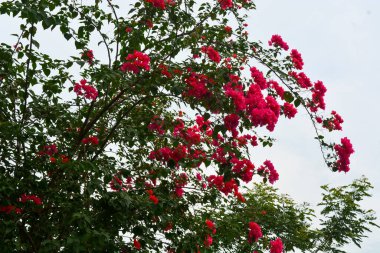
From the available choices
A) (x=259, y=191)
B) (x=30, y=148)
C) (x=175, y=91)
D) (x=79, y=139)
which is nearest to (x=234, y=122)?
(x=175, y=91)

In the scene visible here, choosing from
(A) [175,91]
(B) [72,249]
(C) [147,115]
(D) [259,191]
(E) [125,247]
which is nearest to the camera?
(B) [72,249]

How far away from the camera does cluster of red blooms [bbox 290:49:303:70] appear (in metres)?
4.81

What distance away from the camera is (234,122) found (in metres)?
3.45

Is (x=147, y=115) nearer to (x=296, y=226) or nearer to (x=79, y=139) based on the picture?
(x=79, y=139)

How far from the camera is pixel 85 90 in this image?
15.3ft

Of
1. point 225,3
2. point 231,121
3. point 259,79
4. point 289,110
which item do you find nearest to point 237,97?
point 231,121

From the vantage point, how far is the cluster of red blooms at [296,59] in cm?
481

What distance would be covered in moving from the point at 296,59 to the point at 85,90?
2.41 meters

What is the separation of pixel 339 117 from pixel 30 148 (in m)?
3.31

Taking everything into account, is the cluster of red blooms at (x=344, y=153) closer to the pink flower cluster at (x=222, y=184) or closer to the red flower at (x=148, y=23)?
the pink flower cluster at (x=222, y=184)

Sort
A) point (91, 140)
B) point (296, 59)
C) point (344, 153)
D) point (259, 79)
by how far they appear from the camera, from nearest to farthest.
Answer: point (259, 79) → point (344, 153) → point (91, 140) → point (296, 59)

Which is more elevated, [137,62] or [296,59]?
[296,59]

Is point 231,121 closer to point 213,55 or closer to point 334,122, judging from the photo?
point 213,55

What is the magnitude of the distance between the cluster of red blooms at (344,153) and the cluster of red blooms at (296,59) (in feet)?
3.17
